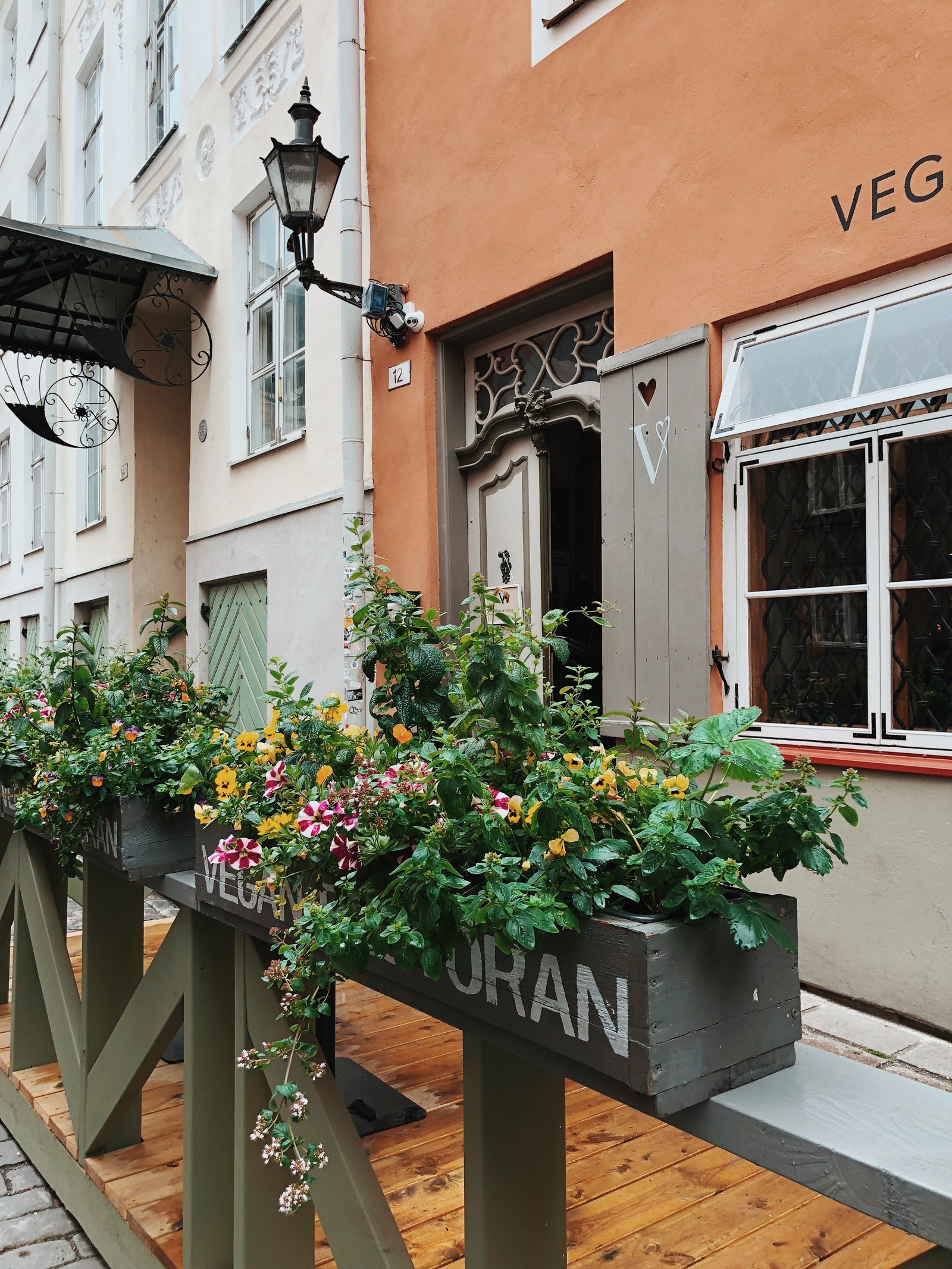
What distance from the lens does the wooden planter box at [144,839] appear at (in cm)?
211

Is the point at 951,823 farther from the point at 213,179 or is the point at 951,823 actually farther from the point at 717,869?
the point at 213,179

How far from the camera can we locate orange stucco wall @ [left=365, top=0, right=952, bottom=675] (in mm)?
3398

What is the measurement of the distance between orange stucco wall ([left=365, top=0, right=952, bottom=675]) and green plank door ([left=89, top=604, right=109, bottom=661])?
483 cm

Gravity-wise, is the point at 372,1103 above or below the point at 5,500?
below

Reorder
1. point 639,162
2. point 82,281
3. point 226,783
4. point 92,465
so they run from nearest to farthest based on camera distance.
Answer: point 226,783 < point 639,162 < point 82,281 < point 92,465

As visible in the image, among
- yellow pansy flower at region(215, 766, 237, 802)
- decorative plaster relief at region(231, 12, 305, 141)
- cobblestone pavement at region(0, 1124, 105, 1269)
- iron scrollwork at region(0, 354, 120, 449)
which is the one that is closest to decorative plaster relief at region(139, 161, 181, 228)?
decorative plaster relief at region(231, 12, 305, 141)

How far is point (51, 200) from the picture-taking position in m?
10.9

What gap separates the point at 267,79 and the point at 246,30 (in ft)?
1.37

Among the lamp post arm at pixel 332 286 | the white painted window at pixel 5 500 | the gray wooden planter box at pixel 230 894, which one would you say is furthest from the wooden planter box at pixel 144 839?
the white painted window at pixel 5 500

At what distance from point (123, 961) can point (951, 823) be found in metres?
2.41

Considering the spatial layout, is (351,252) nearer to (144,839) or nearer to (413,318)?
(413,318)

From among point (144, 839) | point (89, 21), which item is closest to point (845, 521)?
point (144, 839)

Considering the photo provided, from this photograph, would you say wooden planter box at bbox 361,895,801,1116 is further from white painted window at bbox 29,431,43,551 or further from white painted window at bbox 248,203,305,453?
white painted window at bbox 29,431,43,551

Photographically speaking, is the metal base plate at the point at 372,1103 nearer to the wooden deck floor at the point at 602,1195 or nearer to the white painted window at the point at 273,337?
the wooden deck floor at the point at 602,1195
